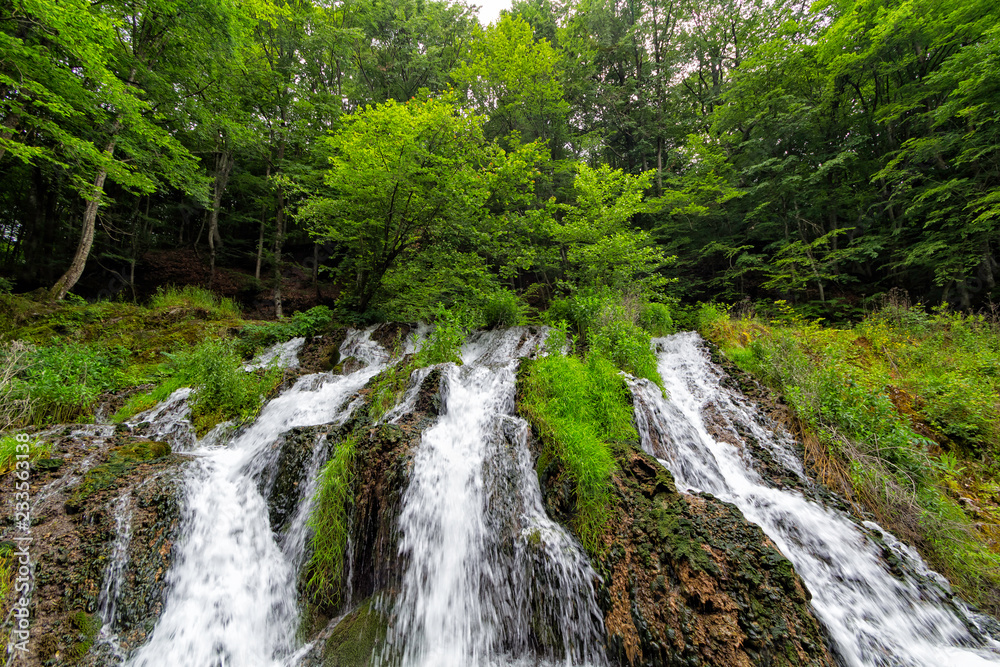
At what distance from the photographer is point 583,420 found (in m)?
4.45

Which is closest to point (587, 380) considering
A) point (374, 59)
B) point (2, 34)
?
point (2, 34)

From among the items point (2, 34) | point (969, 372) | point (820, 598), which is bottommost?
point (820, 598)

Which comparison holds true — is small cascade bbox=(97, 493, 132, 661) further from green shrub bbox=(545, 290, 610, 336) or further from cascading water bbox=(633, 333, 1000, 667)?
green shrub bbox=(545, 290, 610, 336)

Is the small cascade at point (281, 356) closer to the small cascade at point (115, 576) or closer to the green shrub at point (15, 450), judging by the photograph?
the green shrub at point (15, 450)

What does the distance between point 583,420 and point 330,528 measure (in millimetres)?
3191

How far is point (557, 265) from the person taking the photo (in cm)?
1080

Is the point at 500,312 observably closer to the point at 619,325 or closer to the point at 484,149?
the point at 619,325

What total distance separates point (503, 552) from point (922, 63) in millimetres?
15756

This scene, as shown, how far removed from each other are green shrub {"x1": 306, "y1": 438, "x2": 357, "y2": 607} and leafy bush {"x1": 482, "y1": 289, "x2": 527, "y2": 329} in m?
5.81

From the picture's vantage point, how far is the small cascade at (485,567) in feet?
9.45

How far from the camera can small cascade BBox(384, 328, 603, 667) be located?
9.45ft

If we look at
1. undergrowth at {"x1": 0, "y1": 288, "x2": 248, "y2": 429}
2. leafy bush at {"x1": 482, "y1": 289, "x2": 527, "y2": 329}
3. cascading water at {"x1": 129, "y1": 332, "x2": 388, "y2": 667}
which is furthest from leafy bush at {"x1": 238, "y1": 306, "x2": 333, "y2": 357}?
leafy bush at {"x1": 482, "y1": 289, "x2": 527, "y2": 329}

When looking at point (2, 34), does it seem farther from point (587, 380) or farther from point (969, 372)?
Result: point (969, 372)

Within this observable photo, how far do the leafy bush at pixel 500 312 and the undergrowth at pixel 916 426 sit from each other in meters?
5.08
